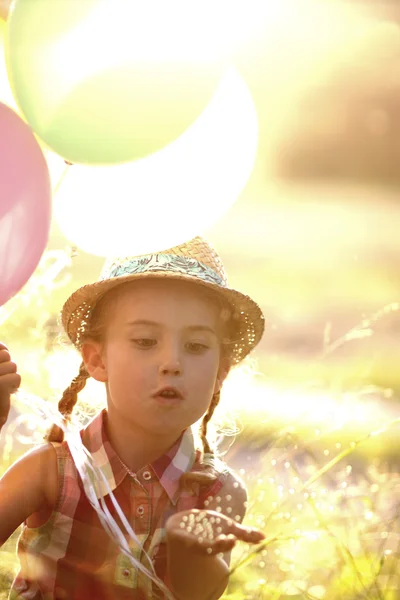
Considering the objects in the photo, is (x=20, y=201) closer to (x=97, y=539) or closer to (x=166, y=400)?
(x=166, y=400)

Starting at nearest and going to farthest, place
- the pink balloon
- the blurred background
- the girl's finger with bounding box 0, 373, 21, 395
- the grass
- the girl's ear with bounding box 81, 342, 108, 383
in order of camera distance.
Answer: the pink balloon → the girl's finger with bounding box 0, 373, 21, 395 → the girl's ear with bounding box 81, 342, 108, 383 → the grass → the blurred background

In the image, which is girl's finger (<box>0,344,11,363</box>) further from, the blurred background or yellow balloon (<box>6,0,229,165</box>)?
the blurred background

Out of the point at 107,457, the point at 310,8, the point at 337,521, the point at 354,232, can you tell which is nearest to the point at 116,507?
the point at 107,457

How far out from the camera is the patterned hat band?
67.8 inches

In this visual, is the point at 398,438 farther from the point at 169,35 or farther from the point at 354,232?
the point at 169,35

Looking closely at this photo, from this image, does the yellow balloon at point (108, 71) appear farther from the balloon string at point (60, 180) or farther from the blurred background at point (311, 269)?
the blurred background at point (311, 269)

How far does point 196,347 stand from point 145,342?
0.32ft

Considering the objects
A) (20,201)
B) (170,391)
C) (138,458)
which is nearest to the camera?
(20,201)

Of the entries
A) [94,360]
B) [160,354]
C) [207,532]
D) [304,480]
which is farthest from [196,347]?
[304,480]

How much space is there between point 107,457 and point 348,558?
1.91 feet

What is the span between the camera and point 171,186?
1.60 m

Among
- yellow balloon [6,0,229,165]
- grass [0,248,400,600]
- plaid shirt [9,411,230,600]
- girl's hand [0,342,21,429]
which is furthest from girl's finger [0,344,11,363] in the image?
grass [0,248,400,600]

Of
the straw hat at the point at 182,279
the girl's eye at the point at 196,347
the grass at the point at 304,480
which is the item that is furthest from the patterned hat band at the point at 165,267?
the grass at the point at 304,480

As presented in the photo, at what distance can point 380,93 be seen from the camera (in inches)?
161
